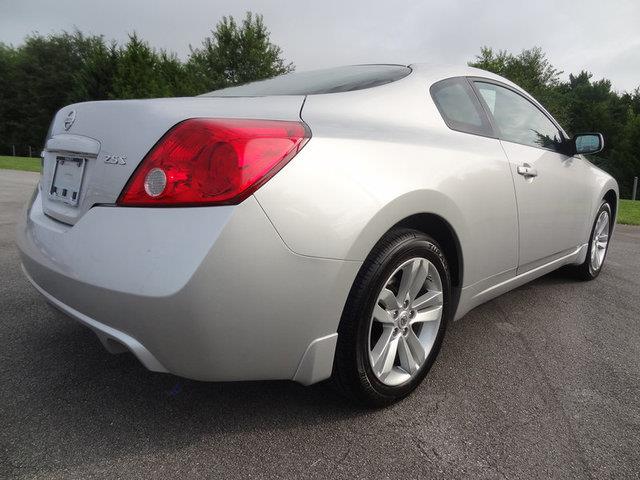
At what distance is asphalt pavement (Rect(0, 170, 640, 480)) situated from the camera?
5.09ft

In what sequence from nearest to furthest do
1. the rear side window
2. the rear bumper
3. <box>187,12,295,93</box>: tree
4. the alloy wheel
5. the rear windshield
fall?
the rear bumper, the alloy wheel, the rear windshield, the rear side window, <box>187,12,295,93</box>: tree

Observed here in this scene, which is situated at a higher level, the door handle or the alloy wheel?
the door handle

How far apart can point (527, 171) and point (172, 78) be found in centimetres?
4426

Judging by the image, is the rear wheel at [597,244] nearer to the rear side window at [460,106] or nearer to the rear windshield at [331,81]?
the rear side window at [460,106]

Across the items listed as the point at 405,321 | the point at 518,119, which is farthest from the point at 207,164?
the point at 518,119

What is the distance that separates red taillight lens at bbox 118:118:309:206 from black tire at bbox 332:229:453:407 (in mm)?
516

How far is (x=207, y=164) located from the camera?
1.43 metres

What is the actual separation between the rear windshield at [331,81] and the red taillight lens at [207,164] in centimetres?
69

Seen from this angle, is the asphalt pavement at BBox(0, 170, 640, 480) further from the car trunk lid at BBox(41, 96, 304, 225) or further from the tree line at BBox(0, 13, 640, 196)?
the tree line at BBox(0, 13, 640, 196)

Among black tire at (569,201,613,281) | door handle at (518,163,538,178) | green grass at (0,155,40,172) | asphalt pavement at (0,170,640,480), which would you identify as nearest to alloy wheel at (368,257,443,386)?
asphalt pavement at (0,170,640,480)

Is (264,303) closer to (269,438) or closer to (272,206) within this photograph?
(272,206)

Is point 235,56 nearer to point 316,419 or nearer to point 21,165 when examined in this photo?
point 21,165

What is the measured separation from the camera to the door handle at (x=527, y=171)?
249cm

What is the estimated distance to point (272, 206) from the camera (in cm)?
142
